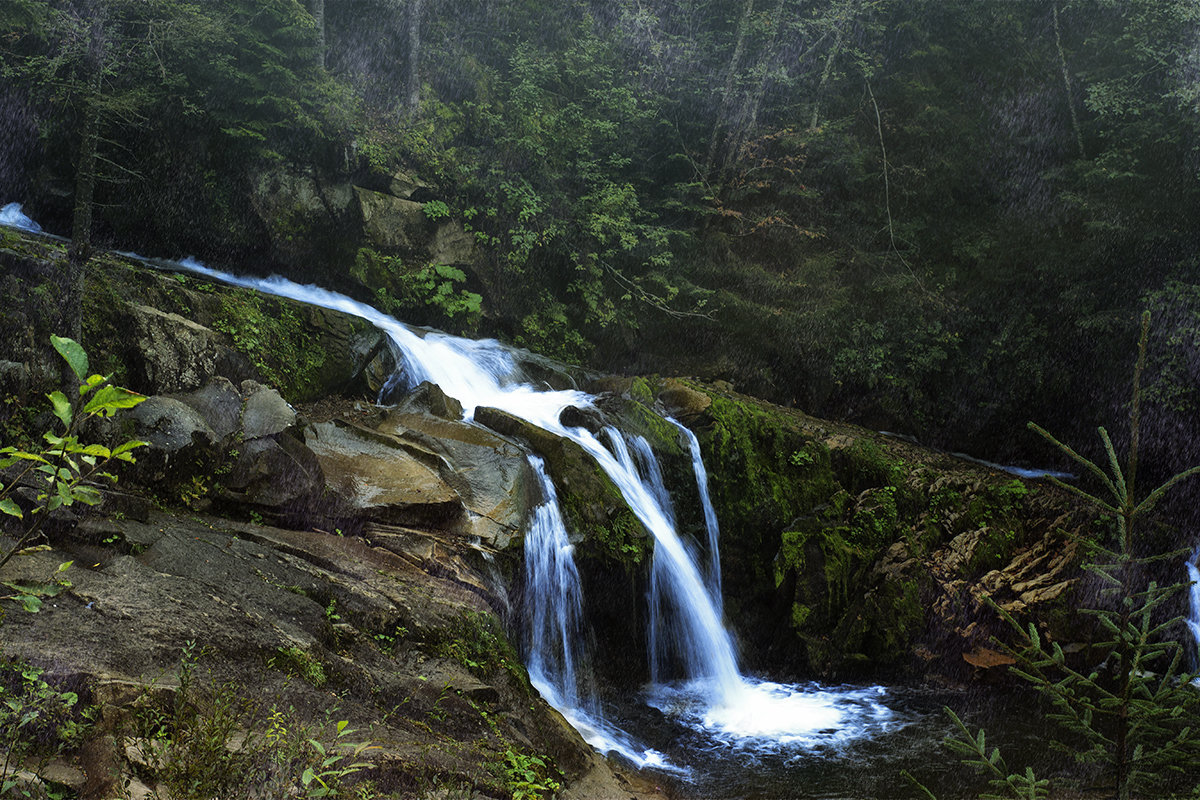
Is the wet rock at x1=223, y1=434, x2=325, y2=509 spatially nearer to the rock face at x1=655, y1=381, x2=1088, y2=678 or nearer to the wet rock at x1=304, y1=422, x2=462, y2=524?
the wet rock at x1=304, y1=422, x2=462, y2=524

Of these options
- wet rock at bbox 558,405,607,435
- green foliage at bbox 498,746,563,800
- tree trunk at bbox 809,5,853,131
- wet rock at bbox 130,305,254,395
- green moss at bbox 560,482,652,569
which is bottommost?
green foliage at bbox 498,746,563,800

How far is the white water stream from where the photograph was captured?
24.5ft

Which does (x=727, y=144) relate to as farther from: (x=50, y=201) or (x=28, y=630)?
(x=28, y=630)

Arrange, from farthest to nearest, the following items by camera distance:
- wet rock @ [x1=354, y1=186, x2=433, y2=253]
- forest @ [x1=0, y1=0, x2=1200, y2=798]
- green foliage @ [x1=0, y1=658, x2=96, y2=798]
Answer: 1. wet rock @ [x1=354, y1=186, x2=433, y2=253]
2. forest @ [x1=0, y1=0, x2=1200, y2=798]
3. green foliage @ [x1=0, y1=658, x2=96, y2=798]

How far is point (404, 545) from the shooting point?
651 cm

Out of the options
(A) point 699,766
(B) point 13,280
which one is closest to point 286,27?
(B) point 13,280

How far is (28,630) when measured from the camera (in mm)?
3580

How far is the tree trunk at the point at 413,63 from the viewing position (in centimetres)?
1458

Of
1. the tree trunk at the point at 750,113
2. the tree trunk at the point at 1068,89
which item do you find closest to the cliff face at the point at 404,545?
the tree trunk at the point at 750,113

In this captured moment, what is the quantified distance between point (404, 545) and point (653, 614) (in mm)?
3439

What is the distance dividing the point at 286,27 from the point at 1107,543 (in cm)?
1442

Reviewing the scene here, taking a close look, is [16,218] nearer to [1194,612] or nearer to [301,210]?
[301,210]

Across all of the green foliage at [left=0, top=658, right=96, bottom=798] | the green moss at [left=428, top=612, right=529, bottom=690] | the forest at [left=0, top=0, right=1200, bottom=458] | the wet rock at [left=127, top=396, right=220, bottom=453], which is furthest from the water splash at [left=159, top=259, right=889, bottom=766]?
the green foliage at [left=0, top=658, right=96, bottom=798]

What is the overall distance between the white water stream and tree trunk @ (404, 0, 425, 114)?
17.7ft
